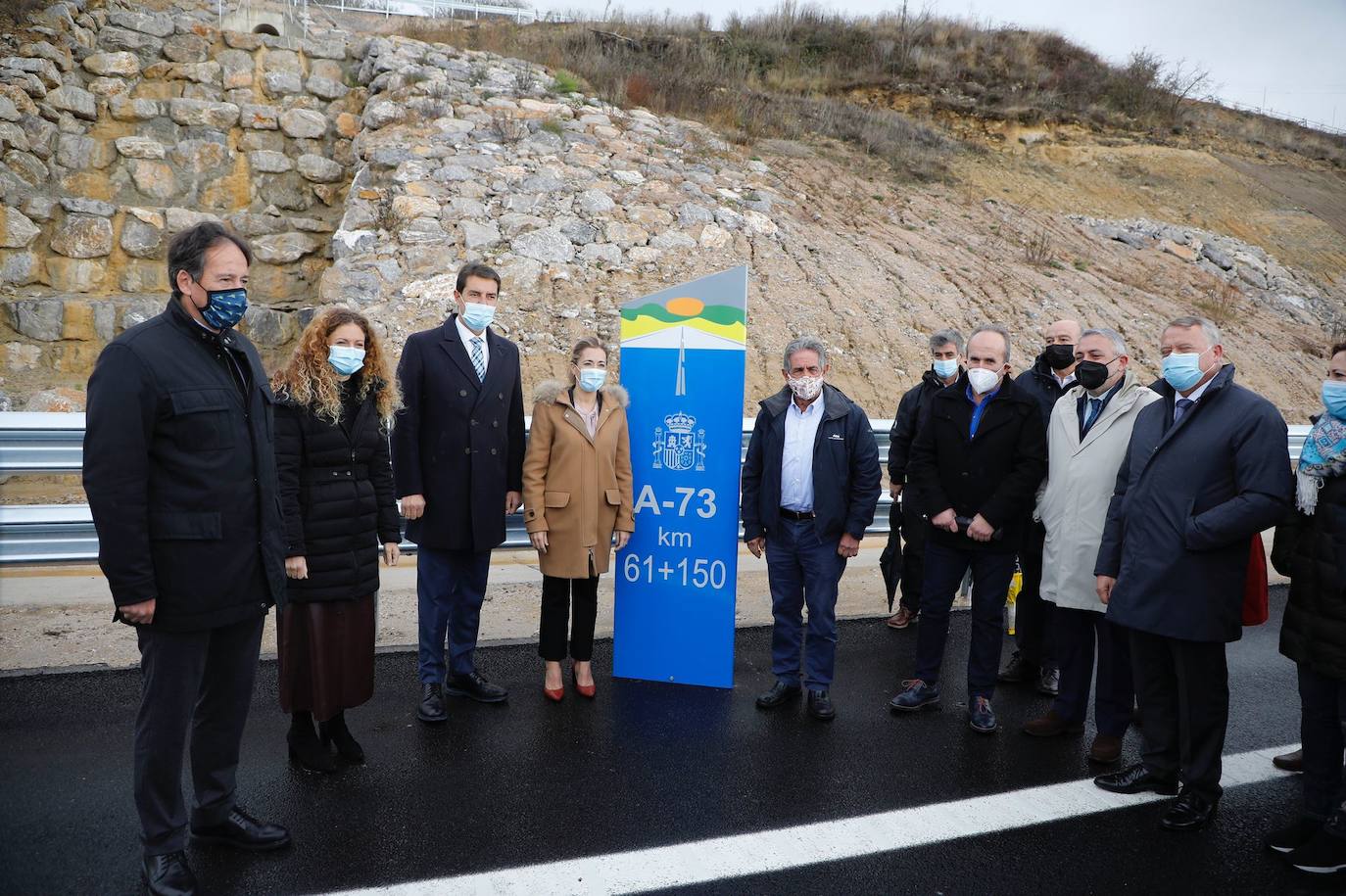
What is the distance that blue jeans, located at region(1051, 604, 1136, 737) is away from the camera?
4500 millimetres

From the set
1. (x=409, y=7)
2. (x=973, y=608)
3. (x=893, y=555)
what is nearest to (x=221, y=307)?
(x=973, y=608)

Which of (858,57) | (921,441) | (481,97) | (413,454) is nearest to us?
(413,454)

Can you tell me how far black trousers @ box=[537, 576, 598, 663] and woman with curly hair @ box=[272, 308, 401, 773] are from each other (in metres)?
1.08

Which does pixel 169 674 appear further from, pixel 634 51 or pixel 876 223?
pixel 634 51

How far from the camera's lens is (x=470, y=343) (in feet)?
16.3

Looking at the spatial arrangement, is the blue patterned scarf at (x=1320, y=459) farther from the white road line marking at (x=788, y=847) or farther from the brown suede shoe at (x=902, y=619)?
the brown suede shoe at (x=902, y=619)

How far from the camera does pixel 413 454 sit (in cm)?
482

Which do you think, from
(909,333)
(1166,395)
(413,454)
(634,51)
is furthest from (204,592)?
(634,51)

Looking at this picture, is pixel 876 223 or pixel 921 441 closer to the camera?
pixel 921 441

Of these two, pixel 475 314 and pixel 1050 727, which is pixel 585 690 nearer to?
pixel 475 314

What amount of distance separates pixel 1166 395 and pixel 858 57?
2340 cm

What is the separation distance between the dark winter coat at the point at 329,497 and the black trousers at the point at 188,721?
0.50 meters

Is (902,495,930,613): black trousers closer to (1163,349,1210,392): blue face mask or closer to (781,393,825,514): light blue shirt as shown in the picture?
(781,393,825,514): light blue shirt

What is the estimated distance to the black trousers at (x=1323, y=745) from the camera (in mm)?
3625
